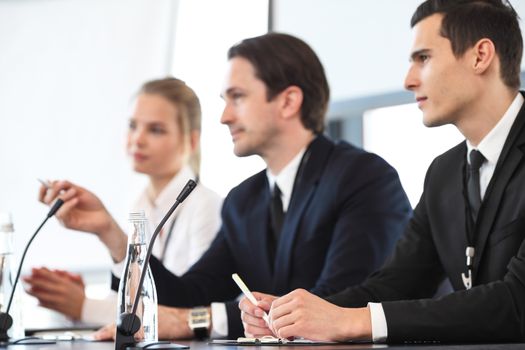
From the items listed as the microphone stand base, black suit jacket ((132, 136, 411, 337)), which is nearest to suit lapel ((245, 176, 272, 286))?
black suit jacket ((132, 136, 411, 337))

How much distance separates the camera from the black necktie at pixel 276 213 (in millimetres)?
3397

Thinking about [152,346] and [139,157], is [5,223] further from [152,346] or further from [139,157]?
[139,157]

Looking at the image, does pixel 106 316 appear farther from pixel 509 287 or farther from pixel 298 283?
pixel 509 287

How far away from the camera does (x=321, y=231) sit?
3.24 m

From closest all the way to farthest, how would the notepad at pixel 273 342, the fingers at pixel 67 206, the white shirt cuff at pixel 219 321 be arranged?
the notepad at pixel 273 342
the white shirt cuff at pixel 219 321
the fingers at pixel 67 206

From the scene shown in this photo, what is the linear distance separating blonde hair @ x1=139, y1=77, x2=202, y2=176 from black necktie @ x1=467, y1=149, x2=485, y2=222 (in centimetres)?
199

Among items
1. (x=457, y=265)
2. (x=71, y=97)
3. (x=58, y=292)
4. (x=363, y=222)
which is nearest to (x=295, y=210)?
(x=363, y=222)

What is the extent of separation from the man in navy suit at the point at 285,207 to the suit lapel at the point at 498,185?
0.60 m

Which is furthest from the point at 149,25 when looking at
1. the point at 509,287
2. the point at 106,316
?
the point at 509,287

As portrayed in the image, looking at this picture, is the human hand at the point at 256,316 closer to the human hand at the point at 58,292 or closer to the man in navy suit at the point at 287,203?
the man in navy suit at the point at 287,203

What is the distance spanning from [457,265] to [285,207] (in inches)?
35.6

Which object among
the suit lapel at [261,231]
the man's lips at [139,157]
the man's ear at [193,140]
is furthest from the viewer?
the man's ear at [193,140]

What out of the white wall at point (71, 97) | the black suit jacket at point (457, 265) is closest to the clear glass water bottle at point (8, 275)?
the black suit jacket at point (457, 265)

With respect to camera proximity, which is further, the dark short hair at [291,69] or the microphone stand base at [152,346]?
the dark short hair at [291,69]
